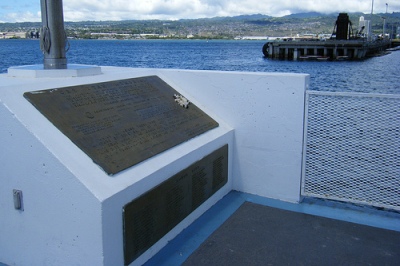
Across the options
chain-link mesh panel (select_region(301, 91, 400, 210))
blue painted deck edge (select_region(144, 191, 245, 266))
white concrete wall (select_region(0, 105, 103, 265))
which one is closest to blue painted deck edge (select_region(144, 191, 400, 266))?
blue painted deck edge (select_region(144, 191, 245, 266))

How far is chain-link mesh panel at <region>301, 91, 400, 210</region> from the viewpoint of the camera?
490 centimetres

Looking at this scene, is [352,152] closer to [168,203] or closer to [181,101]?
[181,101]

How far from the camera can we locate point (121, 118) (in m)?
4.19

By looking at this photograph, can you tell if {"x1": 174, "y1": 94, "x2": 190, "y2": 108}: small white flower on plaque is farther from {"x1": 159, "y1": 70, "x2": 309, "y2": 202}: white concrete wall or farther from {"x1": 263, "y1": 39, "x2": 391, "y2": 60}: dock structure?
{"x1": 263, "y1": 39, "x2": 391, "y2": 60}: dock structure

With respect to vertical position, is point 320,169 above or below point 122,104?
below

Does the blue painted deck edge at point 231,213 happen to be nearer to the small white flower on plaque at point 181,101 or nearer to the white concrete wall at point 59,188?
the white concrete wall at point 59,188

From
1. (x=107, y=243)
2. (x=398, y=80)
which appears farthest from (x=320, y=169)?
(x=398, y=80)

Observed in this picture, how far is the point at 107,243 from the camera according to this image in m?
3.21

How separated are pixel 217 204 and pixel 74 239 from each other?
2149mm

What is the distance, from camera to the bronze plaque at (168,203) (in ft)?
11.5

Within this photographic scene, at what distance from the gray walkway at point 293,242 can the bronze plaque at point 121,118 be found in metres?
1.05

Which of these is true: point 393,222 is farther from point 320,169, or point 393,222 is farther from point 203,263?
point 203,263

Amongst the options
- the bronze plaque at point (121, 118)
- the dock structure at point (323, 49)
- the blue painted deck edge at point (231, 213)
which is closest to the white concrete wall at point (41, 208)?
the bronze plaque at point (121, 118)

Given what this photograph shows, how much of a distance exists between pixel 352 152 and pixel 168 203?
293cm
